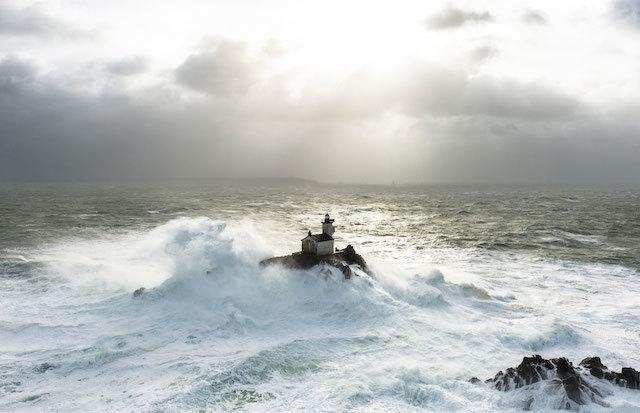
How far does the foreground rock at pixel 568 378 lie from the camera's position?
1454 centimetres

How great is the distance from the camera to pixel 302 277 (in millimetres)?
23531

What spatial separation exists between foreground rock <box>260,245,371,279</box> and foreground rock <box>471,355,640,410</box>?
9468 mm

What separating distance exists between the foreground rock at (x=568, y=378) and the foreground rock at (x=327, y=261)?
31.1 ft

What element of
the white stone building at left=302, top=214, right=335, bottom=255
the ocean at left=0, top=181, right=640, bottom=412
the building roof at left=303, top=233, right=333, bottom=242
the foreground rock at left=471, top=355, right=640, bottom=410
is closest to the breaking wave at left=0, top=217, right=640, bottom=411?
the ocean at left=0, top=181, right=640, bottom=412

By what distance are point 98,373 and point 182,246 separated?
10863 mm

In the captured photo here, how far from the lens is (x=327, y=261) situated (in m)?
24.0

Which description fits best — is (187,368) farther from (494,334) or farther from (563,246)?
(563,246)

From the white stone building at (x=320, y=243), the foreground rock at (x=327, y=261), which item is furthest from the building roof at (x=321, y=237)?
the foreground rock at (x=327, y=261)

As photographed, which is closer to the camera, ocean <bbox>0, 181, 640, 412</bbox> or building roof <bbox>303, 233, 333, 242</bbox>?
ocean <bbox>0, 181, 640, 412</bbox>

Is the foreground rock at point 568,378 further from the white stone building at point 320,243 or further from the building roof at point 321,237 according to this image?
the building roof at point 321,237

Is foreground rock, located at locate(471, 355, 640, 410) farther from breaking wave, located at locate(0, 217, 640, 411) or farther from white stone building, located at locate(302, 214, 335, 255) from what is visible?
white stone building, located at locate(302, 214, 335, 255)

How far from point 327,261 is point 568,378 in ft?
40.2

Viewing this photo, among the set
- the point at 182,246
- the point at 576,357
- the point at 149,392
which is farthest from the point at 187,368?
the point at 576,357

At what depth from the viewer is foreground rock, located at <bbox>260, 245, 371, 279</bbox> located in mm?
23734
